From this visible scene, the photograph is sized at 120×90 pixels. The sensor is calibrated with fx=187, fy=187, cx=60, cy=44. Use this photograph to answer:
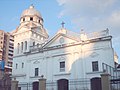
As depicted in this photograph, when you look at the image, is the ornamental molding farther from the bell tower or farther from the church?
the bell tower

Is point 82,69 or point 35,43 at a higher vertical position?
point 35,43

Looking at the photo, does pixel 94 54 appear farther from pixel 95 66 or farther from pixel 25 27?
pixel 25 27

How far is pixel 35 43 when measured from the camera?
3309 cm

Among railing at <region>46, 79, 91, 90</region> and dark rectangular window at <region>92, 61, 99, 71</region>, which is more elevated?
dark rectangular window at <region>92, 61, 99, 71</region>

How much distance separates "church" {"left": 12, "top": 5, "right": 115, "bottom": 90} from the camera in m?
24.2

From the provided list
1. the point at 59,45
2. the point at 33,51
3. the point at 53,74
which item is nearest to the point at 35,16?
the point at 33,51

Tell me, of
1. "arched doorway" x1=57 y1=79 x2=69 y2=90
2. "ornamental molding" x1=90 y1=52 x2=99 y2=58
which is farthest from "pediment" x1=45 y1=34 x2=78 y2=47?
"arched doorway" x1=57 y1=79 x2=69 y2=90

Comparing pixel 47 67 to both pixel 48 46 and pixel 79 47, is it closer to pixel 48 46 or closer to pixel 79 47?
pixel 48 46

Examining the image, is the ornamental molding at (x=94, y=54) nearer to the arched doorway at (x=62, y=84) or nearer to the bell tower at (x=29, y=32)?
the arched doorway at (x=62, y=84)

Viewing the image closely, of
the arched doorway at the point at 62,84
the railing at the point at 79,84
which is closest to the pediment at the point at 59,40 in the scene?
the arched doorway at the point at 62,84

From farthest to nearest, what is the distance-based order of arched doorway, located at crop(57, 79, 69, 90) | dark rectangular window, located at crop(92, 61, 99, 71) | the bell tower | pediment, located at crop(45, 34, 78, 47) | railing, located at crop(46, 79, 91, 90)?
the bell tower, pediment, located at crop(45, 34, 78, 47), arched doorway, located at crop(57, 79, 69, 90), dark rectangular window, located at crop(92, 61, 99, 71), railing, located at crop(46, 79, 91, 90)

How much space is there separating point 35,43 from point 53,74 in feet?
26.7

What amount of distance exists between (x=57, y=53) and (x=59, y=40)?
6.93 feet

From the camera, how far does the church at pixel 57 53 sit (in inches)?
953
